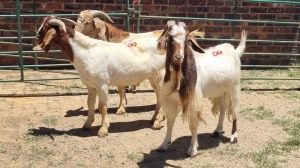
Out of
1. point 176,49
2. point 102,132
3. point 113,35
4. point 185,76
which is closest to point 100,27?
point 113,35

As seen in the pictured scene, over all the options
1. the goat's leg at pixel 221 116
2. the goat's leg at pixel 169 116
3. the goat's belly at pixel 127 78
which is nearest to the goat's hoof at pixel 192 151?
the goat's leg at pixel 169 116

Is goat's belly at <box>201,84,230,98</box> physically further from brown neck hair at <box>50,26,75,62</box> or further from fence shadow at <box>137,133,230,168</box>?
brown neck hair at <box>50,26,75,62</box>

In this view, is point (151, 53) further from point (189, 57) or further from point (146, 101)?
point (146, 101)

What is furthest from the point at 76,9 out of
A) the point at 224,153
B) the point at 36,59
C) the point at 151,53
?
the point at 224,153

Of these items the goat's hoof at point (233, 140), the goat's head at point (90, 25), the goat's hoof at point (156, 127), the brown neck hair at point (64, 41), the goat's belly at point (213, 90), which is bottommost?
the goat's hoof at point (233, 140)

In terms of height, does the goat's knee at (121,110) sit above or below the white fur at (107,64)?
below

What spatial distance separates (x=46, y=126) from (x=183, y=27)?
9.08 ft

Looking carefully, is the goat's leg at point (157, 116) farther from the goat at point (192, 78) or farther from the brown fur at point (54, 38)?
the brown fur at point (54, 38)

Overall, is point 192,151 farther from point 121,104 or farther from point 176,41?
point 121,104

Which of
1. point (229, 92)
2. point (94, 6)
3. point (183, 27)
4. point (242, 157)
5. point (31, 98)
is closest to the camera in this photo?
point (183, 27)

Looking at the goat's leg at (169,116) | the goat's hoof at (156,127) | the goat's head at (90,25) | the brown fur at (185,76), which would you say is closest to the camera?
the brown fur at (185,76)

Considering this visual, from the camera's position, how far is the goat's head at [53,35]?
16.9ft

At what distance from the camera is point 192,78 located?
179 inches

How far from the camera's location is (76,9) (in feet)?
30.1
